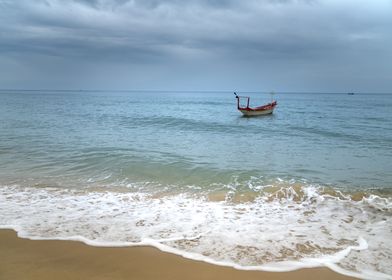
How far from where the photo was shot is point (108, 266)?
4.64 m

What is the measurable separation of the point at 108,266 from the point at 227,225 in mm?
2649

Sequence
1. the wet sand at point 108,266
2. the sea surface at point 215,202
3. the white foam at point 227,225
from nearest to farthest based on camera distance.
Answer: the wet sand at point 108,266 < the white foam at point 227,225 < the sea surface at point 215,202

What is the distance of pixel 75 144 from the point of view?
1656 centimetres

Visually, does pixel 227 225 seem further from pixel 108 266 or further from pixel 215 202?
pixel 108 266

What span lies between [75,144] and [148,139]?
447cm

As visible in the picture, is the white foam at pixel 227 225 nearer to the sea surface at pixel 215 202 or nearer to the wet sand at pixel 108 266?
the sea surface at pixel 215 202

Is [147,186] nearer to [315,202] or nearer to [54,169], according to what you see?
[54,169]

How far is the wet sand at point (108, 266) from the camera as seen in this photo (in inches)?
173

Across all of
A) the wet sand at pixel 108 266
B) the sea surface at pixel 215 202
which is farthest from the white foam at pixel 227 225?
the wet sand at pixel 108 266

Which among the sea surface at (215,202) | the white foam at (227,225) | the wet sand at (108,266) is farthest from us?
the sea surface at (215,202)

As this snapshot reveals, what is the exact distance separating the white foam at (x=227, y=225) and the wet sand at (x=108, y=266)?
222 mm

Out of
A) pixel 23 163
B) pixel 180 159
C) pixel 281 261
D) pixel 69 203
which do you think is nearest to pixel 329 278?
pixel 281 261

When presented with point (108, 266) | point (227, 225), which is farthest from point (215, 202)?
point (108, 266)

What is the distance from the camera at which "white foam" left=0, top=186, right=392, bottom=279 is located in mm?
5070
